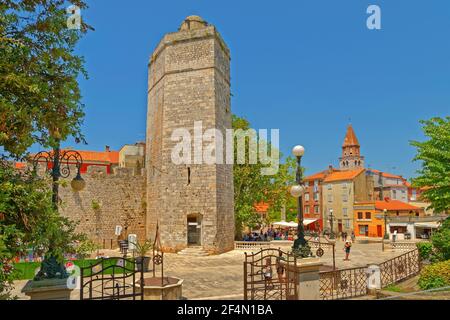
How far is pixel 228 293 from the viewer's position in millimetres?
10148

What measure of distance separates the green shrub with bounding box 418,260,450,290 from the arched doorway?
11.1 metres

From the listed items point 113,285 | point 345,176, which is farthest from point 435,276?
point 345,176

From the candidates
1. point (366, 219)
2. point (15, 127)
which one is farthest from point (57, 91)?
point (366, 219)

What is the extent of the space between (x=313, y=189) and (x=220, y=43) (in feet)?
127

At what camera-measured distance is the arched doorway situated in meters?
19.0

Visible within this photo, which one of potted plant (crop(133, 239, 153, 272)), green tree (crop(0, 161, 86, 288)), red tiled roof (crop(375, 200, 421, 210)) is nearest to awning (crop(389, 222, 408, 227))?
red tiled roof (crop(375, 200, 421, 210))

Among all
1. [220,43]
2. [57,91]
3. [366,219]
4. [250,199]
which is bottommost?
[366,219]

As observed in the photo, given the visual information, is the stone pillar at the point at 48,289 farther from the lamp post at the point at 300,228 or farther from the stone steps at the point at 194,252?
the stone steps at the point at 194,252

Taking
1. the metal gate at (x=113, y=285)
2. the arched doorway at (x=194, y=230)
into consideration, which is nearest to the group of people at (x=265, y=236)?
the arched doorway at (x=194, y=230)

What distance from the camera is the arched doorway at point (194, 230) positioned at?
62.2 ft

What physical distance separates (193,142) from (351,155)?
75118 millimetres

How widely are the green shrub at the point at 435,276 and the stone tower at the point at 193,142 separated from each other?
10120 mm

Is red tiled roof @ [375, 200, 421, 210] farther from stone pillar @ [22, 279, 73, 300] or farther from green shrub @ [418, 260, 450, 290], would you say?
stone pillar @ [22, 279, 73, 300]
